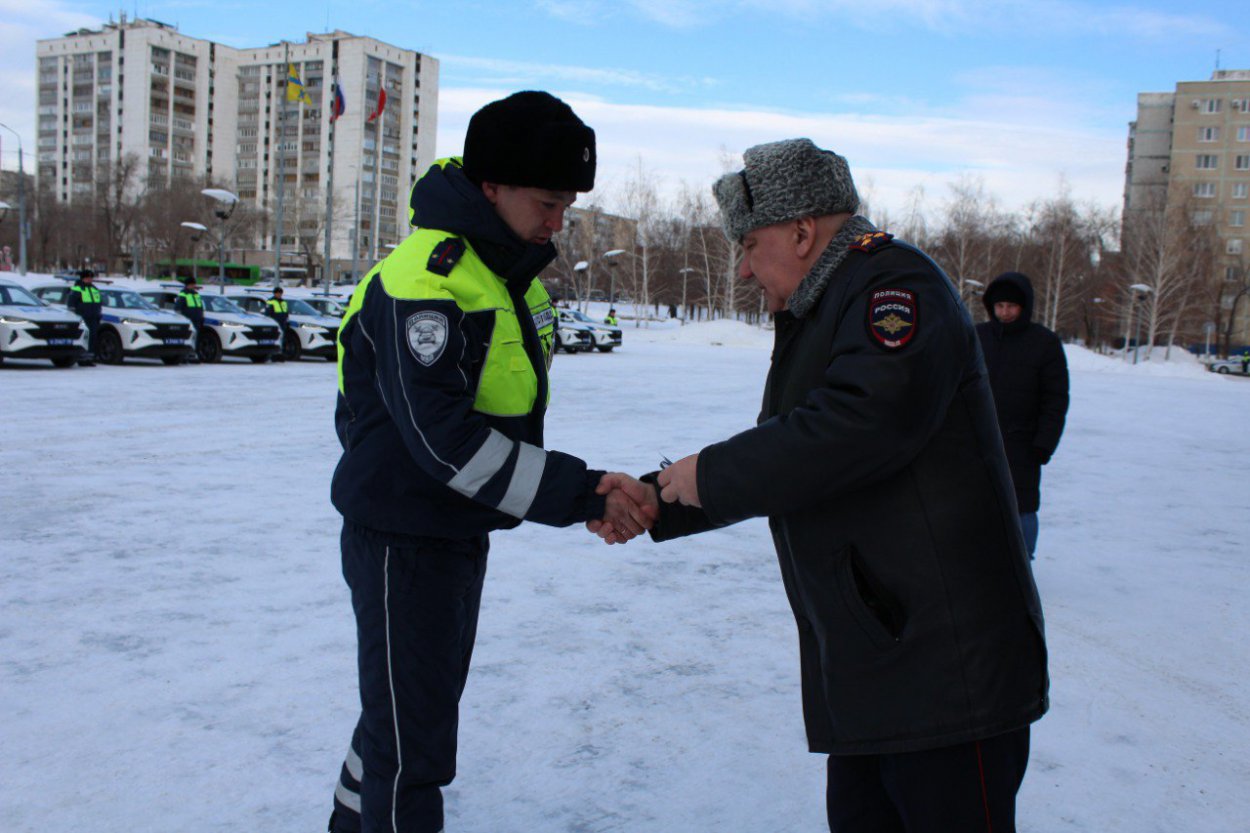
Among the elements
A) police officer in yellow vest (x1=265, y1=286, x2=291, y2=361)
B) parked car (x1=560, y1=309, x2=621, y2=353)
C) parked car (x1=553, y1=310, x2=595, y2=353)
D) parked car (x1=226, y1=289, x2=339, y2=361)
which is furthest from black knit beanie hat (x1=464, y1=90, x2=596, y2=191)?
parked car (x1=560, y1=309, x2=621, y2=353)

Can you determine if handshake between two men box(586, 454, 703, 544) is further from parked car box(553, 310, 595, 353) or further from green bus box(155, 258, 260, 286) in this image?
green bus box(155, 258, 260, 286)

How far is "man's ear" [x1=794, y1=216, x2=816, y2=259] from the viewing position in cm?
168

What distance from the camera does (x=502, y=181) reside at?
2012mm

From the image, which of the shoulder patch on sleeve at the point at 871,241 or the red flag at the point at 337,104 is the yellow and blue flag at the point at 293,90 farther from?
the shoulder patch on sleeve at the point at 871,241

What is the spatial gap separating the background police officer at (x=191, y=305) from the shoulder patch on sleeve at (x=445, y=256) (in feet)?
58.4

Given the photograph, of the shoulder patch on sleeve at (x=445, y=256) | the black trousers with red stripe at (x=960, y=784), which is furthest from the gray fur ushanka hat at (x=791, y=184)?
the black trousers with red stripe at (x=960, y=784)

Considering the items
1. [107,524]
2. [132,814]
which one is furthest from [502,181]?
[107,524]

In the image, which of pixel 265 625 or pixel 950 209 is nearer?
pixel 265 625

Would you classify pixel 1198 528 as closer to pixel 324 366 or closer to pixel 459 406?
pixel 459 406

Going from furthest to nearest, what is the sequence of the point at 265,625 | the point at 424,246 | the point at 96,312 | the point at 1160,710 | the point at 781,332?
1. the point at 96,312
2. the point at 265,625
3. the point at 1160,710
4. the point at 424,246
5. the point at 781,332

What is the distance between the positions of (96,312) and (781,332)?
1777cm

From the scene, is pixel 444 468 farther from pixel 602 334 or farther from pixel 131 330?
pixel 602 334

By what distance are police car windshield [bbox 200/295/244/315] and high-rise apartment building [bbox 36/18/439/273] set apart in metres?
77.2

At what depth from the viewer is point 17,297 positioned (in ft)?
50.6
